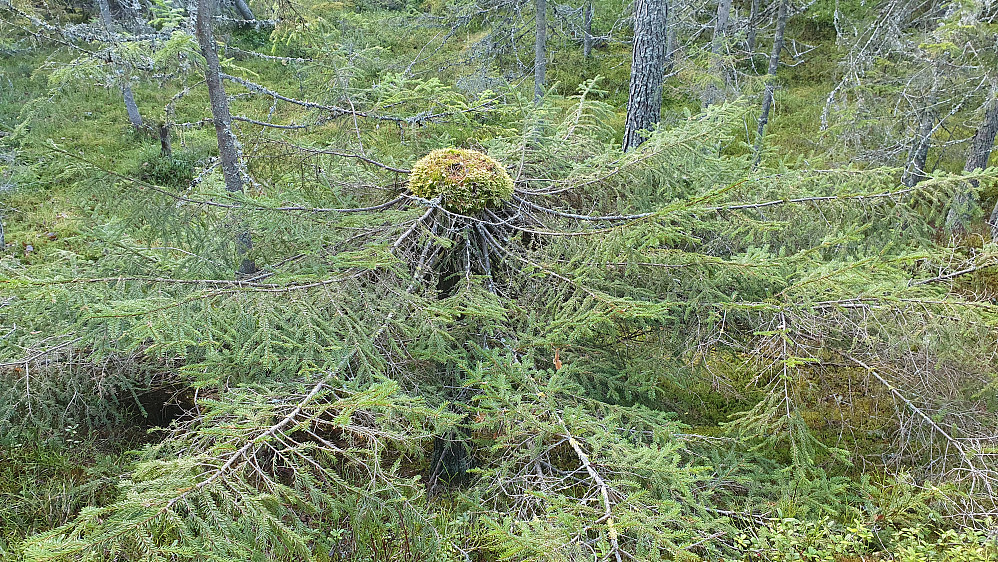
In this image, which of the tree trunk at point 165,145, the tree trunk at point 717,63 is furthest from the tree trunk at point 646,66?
the tree trunk at point 165,145

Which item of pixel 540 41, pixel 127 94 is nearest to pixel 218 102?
pixel 540 41

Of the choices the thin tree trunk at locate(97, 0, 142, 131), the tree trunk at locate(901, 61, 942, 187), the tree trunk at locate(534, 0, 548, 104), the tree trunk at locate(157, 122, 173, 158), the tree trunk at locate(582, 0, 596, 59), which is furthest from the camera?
the tree trunk at locate(582, 0, 596, 59)

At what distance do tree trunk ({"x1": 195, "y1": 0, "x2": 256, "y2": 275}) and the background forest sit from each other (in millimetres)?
24

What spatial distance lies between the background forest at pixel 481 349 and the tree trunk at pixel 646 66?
0.92m

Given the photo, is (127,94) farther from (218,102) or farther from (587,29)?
(587,29)

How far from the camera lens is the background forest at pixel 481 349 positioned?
2311mm

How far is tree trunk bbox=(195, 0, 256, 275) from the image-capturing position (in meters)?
4.49

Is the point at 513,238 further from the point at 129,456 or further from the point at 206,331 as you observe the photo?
the point at 129,456

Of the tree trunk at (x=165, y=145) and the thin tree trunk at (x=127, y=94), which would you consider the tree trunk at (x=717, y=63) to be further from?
the thin tree trunk at (x=127, y=94)

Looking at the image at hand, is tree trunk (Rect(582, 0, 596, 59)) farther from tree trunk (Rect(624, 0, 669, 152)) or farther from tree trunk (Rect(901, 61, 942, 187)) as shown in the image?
tree trunk (Rect(624, 0, 669, 152))

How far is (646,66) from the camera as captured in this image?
640cm

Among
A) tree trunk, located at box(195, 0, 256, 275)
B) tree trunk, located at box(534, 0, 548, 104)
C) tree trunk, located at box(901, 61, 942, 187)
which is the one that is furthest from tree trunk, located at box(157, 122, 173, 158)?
tree trunk, located at box(901, 61, 942, 187)

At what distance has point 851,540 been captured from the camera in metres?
3.09

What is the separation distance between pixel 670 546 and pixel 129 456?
4.57 m
